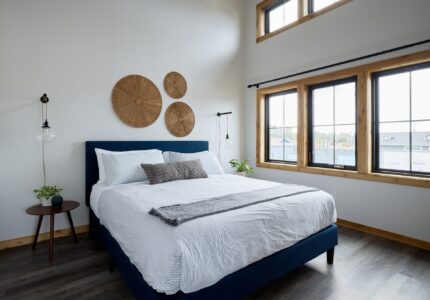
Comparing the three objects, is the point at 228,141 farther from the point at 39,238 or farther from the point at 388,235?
the point at 39,238

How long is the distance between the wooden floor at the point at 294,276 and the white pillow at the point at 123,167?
76 cm

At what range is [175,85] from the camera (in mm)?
3842

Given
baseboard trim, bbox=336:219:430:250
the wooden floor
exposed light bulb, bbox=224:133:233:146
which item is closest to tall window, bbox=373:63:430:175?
baseboard trim, bbox=336:219:430:250

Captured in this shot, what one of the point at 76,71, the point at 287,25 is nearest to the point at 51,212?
the point at 76,71

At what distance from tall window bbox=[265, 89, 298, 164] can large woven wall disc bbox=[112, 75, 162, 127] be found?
2060 millimetres

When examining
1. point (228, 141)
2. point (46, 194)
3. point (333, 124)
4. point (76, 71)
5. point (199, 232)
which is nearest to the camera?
point (199, 232)

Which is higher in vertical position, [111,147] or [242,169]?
[111,147]

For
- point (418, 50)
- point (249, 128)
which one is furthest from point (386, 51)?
point (249, 128)

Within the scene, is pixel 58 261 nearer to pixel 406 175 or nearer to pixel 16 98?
pixel 16 98

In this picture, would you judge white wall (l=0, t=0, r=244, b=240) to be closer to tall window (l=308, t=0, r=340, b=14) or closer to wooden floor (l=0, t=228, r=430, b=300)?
wooden floor (l=0, t=228, r=430, b=300)

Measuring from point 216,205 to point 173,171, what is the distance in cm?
123

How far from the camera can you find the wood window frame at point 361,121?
109 inches

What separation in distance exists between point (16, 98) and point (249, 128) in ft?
11.5

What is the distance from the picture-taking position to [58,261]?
2.38m
